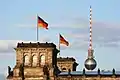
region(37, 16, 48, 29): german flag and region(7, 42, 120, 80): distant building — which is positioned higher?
region(37, 16, 48, 29): german flag

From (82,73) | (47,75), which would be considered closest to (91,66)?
(82,73)

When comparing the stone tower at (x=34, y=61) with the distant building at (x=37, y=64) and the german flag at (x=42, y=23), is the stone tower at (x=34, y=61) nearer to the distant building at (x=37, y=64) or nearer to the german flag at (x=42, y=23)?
the distant building at (x=37, y=64)

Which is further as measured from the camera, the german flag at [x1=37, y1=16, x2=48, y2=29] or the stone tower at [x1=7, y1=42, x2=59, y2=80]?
the german flag at [x1=37, y1=16, x2=48, y2=29]

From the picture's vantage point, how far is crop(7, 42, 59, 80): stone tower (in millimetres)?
103812

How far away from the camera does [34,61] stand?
104 meters

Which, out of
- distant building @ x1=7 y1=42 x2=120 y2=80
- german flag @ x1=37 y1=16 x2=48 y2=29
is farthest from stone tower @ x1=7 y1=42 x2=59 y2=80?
german flag @ x1=37 y1=16 x2=48 y2=29

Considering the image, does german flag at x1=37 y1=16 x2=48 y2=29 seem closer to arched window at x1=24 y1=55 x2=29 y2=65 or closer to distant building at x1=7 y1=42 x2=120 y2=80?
distant building at x1=7 y1=42 x2=120 y2=80

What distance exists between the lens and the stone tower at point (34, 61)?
341ft

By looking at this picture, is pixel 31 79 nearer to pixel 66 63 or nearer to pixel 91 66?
pixel 91 66

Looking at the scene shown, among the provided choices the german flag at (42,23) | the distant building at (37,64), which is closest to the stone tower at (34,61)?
the distant building at (37,64)

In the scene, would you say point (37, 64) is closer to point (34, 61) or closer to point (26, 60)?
point (34, 61)

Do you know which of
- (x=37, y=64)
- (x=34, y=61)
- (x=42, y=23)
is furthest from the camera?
(x=42, y=23)

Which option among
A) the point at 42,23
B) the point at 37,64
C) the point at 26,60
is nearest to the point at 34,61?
the point at 37,64

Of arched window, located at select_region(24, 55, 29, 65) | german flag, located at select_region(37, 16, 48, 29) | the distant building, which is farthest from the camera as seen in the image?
arched window, located at select_region(24, 55, 29, 65)
